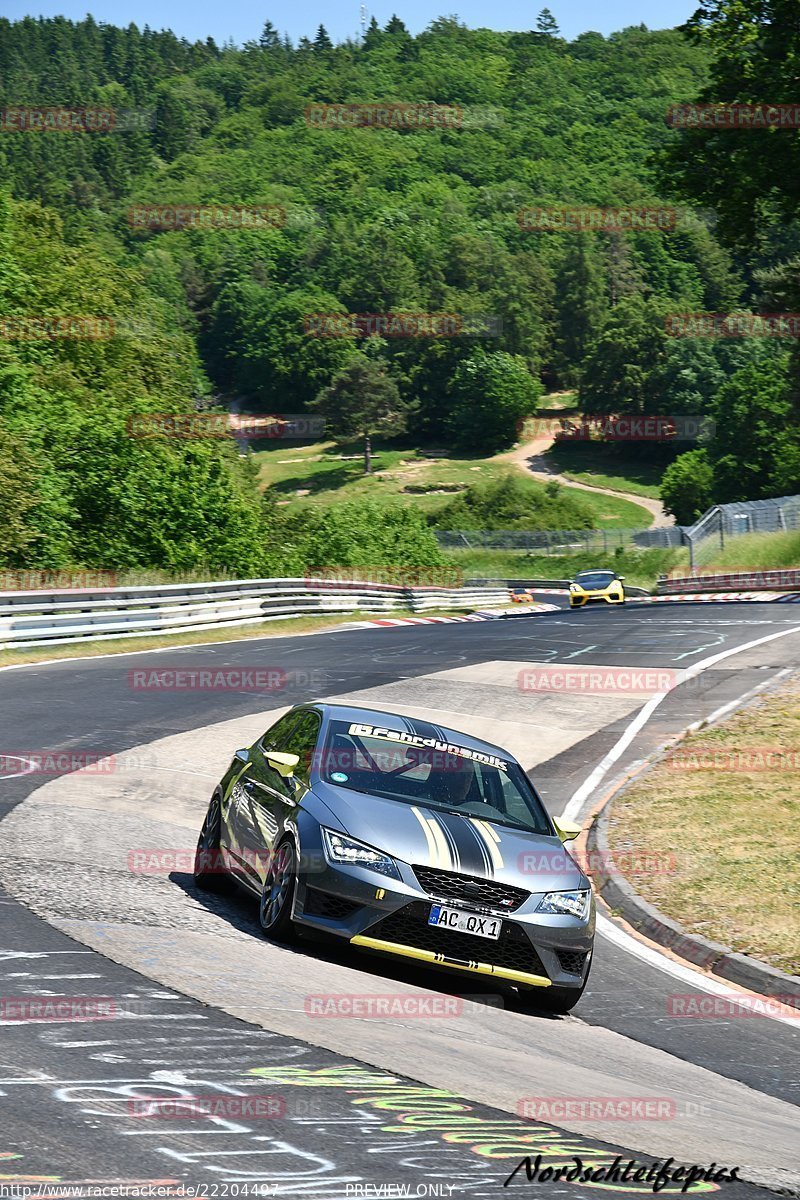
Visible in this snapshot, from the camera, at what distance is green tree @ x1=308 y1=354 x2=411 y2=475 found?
484 feet

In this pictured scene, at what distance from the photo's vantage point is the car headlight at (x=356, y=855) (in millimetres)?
7707

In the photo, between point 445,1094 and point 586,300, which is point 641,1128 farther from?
point 586,300

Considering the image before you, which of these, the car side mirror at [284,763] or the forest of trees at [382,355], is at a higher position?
the forest of trees at [382,355]

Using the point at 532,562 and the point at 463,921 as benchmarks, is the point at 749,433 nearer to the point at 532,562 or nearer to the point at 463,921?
the point at 532,562

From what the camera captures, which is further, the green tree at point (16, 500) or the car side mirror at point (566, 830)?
the green tree at point (16, 500)

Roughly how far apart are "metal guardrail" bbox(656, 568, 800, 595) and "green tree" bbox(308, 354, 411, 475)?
298 feet

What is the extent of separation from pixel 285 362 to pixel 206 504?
140887mm

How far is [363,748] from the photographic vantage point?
29.4 ft

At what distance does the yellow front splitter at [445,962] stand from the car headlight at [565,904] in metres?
0.38

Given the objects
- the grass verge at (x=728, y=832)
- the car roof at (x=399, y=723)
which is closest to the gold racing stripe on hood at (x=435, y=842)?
the car roof at (x=399, y=723)

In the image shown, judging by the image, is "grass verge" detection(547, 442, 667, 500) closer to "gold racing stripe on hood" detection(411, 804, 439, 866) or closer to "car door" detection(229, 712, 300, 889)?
"car door" detection(229, 712, 300, 889)

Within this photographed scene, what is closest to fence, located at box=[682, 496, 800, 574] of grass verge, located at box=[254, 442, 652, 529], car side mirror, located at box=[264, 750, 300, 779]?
car side mirror, located at box=[264, 750, 300, 779]

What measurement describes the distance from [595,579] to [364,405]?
10166 centimetres

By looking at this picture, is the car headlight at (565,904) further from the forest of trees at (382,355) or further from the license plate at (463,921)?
the forest of trees at (382,355)
